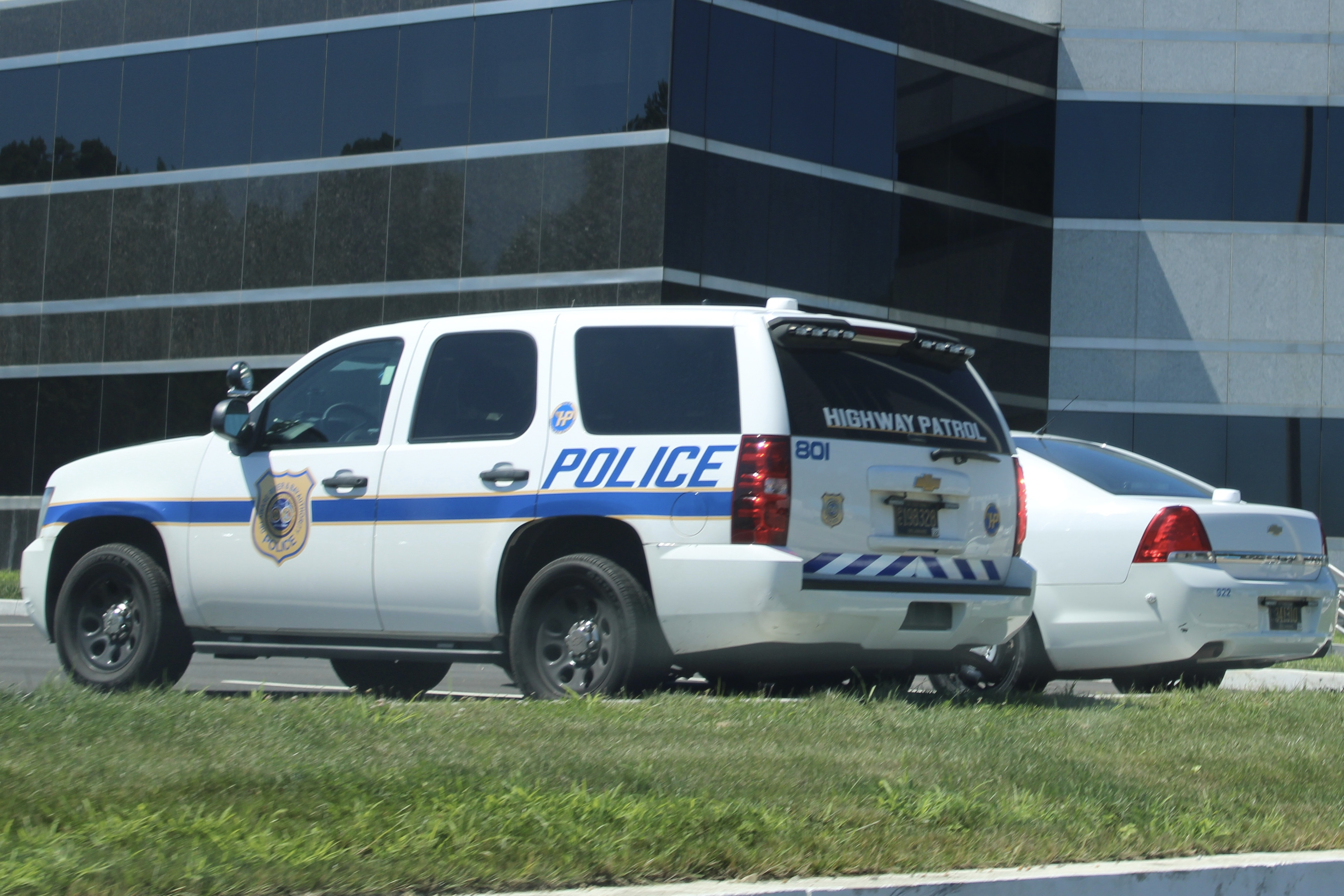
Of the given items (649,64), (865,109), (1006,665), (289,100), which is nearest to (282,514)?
(1006,665)

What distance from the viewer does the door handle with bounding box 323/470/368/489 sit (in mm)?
7848

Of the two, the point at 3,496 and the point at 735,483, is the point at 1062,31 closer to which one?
the point at 3,496

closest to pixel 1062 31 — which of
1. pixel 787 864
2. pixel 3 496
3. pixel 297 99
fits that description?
pixel 297 99

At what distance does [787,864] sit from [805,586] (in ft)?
8.82

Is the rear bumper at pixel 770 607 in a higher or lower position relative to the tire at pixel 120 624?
higher

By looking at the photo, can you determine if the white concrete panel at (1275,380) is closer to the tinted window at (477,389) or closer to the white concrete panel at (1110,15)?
the white concrete panel at (1110,15)

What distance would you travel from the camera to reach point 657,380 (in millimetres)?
7277

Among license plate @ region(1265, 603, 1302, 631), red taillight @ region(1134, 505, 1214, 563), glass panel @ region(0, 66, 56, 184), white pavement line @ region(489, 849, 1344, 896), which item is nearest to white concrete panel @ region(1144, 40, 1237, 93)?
glass panel @ region(0, 66, 56, 184)

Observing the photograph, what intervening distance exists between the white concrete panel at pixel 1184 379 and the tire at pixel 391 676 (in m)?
22.1

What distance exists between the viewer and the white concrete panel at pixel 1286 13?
29.1 meters

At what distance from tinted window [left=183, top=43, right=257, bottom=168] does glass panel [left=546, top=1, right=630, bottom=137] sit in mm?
6140

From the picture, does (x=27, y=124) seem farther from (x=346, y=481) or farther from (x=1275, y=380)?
(x=346, y=481)

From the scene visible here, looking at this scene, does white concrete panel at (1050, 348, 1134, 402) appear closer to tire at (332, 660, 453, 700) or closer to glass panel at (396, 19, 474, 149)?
glass panel at (396, 19, 474, 149)

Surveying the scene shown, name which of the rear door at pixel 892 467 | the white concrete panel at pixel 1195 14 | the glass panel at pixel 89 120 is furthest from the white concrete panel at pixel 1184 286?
the rear door at pixel 892 467
